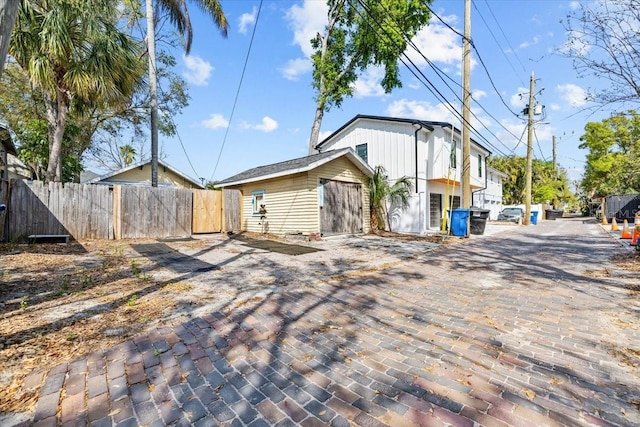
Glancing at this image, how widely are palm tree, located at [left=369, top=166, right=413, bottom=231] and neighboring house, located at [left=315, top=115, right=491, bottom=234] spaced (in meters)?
0.35

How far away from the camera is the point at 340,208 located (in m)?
11.9

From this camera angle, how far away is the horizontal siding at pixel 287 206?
11.0 m

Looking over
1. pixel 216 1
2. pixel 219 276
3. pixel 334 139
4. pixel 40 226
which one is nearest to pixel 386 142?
pixel 334 139

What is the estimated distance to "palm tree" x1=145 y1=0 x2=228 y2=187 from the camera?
37.2ft

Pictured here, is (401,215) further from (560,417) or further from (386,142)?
(560,417)

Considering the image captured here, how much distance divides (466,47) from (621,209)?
18.2 m

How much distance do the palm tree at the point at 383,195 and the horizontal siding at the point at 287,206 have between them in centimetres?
332

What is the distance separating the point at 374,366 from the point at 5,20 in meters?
3.62

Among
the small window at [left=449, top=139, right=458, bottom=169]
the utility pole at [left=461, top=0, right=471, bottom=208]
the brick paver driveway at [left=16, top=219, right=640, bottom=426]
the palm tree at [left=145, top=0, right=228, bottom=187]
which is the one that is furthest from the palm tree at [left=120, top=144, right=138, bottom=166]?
the brick paver driveway at [left=16, top=219, right=640, bottom=426]

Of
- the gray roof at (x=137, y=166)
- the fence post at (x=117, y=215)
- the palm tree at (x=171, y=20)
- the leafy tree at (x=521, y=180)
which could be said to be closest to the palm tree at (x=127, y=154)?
the gray roof at (x=137, y=166)

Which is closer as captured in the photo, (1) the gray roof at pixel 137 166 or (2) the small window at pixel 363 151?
(2) the small window at pixel 363 151

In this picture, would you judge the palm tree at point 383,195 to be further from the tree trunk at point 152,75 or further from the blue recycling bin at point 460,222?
the tree trunk at point 152,75

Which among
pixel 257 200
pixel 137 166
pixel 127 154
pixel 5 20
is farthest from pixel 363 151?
pixel 127 154

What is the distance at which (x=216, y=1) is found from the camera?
41.7ft
